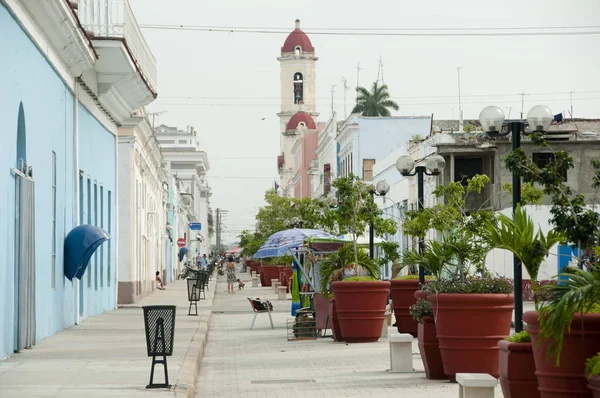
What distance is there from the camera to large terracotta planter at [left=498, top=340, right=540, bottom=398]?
32.6 ft

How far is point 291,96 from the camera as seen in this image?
432 feet

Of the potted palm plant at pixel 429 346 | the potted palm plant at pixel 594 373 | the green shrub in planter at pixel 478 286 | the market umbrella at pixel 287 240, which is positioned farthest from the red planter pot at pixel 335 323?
the potted palm plant at pixel 594 373

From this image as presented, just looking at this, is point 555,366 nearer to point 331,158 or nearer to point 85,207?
point 85,207

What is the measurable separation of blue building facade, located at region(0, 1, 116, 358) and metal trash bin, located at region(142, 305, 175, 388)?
12.3 ft

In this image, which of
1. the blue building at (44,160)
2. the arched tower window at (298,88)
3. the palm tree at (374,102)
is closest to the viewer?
the blue building at (44,160)

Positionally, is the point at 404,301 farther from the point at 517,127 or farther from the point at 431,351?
the point at 517,127

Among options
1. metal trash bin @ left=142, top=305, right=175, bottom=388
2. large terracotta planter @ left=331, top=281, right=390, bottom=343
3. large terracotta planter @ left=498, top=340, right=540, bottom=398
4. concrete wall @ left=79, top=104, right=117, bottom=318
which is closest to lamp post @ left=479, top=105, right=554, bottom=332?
large terracotta planter @ left=498, top=340, right=540, bottom=398

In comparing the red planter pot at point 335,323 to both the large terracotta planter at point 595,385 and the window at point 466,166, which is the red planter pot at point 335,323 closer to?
the large terracotta planter at point 595,385

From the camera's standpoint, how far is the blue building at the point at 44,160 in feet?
53.9

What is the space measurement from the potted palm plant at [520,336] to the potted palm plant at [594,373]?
155 cm

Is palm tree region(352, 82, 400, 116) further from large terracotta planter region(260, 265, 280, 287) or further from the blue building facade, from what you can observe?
the blue building facade

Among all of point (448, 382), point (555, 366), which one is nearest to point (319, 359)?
point (448, 382)

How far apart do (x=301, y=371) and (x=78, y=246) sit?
26.8 feet

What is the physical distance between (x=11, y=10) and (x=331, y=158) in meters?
72.0
